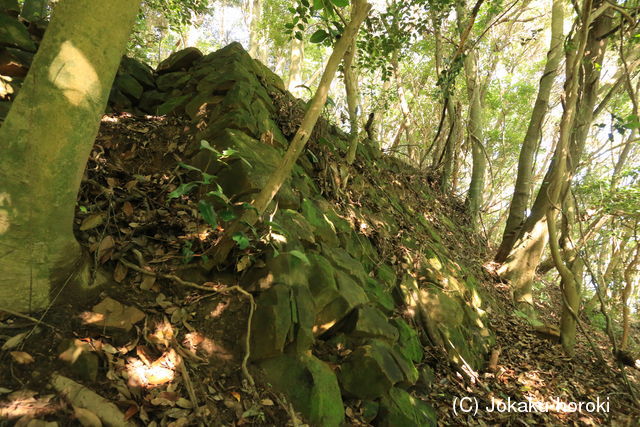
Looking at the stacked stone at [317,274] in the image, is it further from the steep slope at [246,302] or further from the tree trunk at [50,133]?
the tree trunk at [50,133]

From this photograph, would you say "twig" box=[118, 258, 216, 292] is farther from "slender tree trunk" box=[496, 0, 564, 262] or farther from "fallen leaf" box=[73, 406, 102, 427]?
"slender tree trunk" box=[496, 0, 564, 262]

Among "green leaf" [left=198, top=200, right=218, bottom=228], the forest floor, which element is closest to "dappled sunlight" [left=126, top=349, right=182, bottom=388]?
the forest floor

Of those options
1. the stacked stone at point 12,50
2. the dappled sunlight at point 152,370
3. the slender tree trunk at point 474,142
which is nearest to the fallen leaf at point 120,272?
the dappled sunlight at point 152,370

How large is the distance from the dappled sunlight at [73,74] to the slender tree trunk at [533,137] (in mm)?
7479

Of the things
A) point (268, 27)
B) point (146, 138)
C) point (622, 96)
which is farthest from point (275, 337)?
point (268, 27)

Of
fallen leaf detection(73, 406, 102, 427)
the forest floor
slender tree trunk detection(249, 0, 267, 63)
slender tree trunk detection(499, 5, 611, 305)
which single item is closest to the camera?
fallen leaf detection(73, 406, 102, 427)

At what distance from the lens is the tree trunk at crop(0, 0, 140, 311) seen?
1704 millimetres

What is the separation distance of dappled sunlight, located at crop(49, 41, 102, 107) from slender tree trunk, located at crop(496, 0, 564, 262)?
7479 mm

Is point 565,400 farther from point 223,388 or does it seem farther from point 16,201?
point 16,201

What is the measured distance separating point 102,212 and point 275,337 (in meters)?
1.66

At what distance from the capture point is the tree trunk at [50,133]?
1.70m

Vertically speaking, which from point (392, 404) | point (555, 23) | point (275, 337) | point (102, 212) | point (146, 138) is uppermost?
point (555, 23)

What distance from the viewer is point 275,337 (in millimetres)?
2486

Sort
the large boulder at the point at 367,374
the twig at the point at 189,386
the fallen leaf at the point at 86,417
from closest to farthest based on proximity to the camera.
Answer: the fallen leaf at the point at 86,417 → the twig at the point at 189,386 → the large boulder at the point at 367,374
